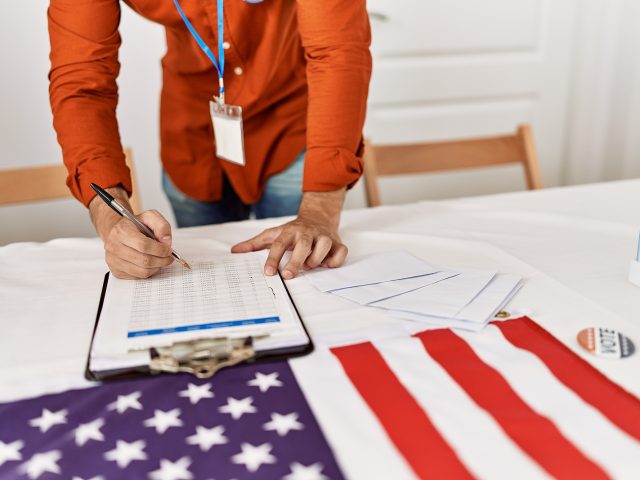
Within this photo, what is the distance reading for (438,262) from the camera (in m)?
1.04

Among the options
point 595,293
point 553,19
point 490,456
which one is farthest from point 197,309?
point 553,19

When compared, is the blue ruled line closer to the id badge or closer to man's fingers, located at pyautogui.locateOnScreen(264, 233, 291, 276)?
man's fingers, located at pyautogui.locateOnScreen(264, 233, 291, 276)

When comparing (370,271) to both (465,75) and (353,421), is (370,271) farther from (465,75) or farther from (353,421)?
(465,75)

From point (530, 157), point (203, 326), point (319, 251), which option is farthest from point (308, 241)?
point (530, 157)

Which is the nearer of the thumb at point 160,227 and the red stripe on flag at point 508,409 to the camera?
the red stripe on flag at point 508,409

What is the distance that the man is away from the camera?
1.01m

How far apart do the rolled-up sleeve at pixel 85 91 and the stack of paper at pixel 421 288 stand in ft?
1.38

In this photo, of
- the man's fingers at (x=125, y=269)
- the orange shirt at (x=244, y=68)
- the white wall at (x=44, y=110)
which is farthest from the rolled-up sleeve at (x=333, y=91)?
the white wall at (x=44, y=110)

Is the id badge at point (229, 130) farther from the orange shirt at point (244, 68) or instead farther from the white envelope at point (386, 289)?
the white envelope at point (386, 289)

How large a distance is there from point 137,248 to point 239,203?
2.24 feet

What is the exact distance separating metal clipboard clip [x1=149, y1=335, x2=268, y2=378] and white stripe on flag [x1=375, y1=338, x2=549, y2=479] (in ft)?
0.50

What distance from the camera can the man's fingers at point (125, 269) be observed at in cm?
94

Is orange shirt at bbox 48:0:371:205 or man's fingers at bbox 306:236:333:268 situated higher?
orange shirt at bbox 48:0:371:205

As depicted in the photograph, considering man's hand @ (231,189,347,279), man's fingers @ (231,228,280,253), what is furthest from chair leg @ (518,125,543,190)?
man's fingers @ (231,228,280,253)
